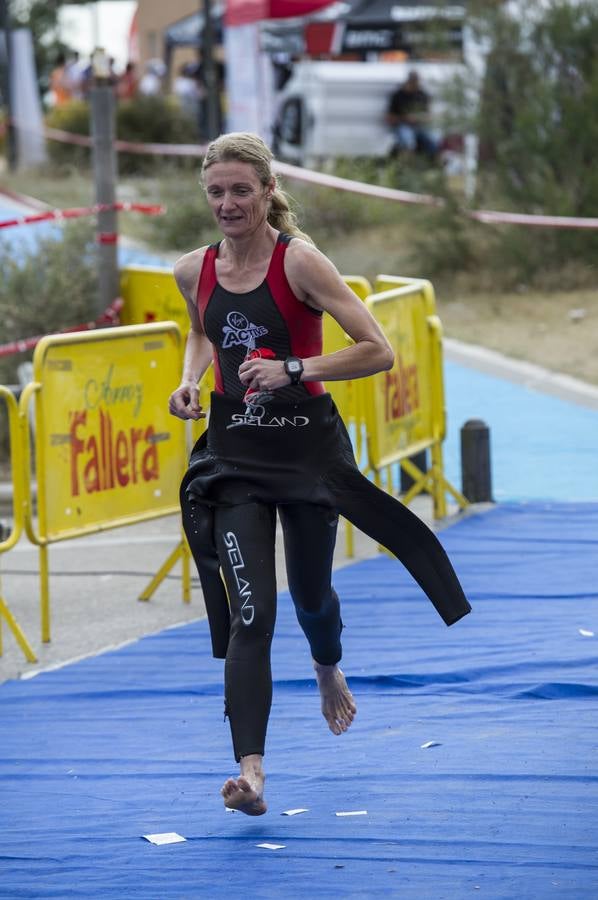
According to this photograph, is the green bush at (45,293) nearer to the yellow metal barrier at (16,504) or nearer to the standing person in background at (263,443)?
the yellow metal barrier at (16,504)

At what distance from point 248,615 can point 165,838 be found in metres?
0.63

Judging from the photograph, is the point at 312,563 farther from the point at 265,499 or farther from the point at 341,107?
the point at 341,107

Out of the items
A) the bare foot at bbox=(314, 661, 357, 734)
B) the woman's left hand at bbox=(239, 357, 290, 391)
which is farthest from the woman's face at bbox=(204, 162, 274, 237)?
the bare foot at bbox=(314, 661, 357, 734)

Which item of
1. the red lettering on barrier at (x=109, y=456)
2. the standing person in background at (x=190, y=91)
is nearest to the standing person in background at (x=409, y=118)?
the standing person in background at (x=190, y=91)

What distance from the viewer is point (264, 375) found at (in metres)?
4.23

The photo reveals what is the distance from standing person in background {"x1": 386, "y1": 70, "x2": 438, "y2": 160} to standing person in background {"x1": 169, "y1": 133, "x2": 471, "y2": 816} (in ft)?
69.6

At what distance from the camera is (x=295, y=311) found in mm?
4379

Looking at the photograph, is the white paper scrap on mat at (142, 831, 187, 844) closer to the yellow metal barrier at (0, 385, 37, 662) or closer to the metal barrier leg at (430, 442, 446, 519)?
the yellow metal barrier at (0, 385, 37, 662)

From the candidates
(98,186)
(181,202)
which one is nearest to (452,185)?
(181,202)

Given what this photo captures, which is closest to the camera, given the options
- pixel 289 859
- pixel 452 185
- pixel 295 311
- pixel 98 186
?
pixel 289 859

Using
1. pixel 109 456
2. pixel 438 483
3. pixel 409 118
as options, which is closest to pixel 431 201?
pixel 438 483

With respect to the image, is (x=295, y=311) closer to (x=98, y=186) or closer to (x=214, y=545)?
(x=214, y=545)

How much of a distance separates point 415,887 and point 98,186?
7189 millimetres

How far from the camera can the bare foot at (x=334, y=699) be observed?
483 centimetres
